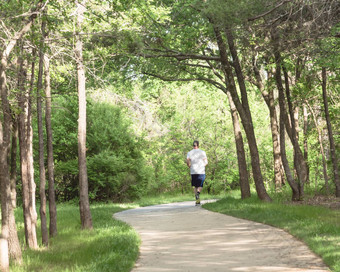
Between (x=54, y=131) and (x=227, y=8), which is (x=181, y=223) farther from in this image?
(x=54, y=131)

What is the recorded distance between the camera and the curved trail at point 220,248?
6.57m

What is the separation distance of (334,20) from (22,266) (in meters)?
9.26

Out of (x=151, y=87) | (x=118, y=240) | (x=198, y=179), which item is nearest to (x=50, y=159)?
(x=118, y=240)

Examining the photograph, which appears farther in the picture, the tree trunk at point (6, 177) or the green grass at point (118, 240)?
the green grass at point (118, 240)

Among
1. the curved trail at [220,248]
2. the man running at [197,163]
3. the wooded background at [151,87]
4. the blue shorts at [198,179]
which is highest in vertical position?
the wooded background at [151,87]

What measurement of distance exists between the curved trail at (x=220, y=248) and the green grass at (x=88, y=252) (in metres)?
0.27

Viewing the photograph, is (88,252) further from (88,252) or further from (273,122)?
(273,122)

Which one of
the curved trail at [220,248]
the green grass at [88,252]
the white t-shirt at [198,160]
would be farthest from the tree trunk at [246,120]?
the green grass at [88,252]

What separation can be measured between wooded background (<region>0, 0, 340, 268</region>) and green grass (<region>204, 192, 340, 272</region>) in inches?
82.4

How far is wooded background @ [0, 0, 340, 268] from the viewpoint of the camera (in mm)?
9070

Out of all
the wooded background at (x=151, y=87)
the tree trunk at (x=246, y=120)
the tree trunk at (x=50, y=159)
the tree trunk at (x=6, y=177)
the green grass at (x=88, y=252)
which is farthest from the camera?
the tree trunk at (x=246, y=120)

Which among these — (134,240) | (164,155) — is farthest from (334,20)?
(164,155)

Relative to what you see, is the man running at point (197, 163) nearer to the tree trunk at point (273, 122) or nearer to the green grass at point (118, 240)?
the green grass at point (118, 240)

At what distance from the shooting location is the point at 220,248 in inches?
314
